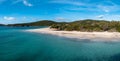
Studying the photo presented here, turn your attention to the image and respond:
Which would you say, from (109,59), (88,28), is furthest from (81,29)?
(109,59)

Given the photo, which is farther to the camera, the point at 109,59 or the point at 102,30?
the point at 102,30

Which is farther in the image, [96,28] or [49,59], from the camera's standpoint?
[96,28]

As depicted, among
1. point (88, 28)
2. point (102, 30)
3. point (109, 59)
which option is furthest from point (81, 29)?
point (109, 59)

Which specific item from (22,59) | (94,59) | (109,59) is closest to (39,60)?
(22,59)

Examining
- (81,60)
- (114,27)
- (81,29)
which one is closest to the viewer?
(81,60)

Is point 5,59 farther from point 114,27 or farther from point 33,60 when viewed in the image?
point 114,27

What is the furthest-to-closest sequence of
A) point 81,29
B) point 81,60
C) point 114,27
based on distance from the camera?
point 81,29 < point 114,27 < point 81,60

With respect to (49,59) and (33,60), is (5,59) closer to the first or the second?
(33,60)

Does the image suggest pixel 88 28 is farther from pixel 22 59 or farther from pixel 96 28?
pixel 22 59
